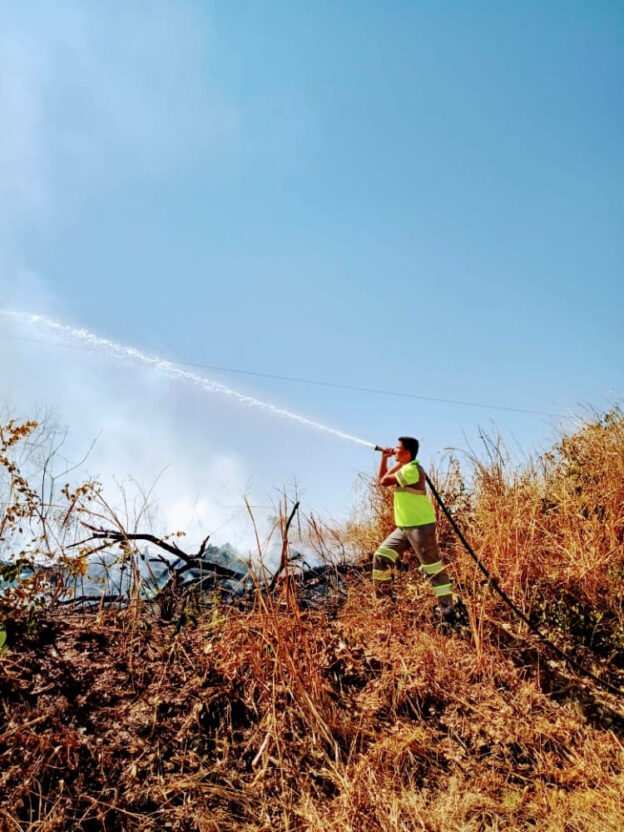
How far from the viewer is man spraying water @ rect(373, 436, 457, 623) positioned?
18.3 ft

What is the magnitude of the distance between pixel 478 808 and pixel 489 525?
375cm

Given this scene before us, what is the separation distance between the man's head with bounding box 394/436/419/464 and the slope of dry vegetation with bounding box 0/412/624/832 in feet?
6.62

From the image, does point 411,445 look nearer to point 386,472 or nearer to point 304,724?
point 386,472

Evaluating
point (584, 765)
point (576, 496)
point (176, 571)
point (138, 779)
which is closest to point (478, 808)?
point (584, 765)

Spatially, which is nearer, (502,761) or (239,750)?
(239,750)

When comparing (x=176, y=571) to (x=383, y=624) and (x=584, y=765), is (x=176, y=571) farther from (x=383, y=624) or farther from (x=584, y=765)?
(x=584, y=765)

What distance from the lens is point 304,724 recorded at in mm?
3203

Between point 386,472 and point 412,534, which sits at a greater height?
point 386,472

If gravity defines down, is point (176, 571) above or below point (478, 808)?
above

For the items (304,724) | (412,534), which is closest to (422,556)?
(412,534)

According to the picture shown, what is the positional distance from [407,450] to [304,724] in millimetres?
3782

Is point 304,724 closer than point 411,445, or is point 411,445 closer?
point 304,724

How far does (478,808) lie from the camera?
9.25 ft

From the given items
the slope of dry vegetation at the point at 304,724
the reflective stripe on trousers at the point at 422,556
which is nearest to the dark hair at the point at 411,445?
the reflective stripe on trousers at the point at 422,556
